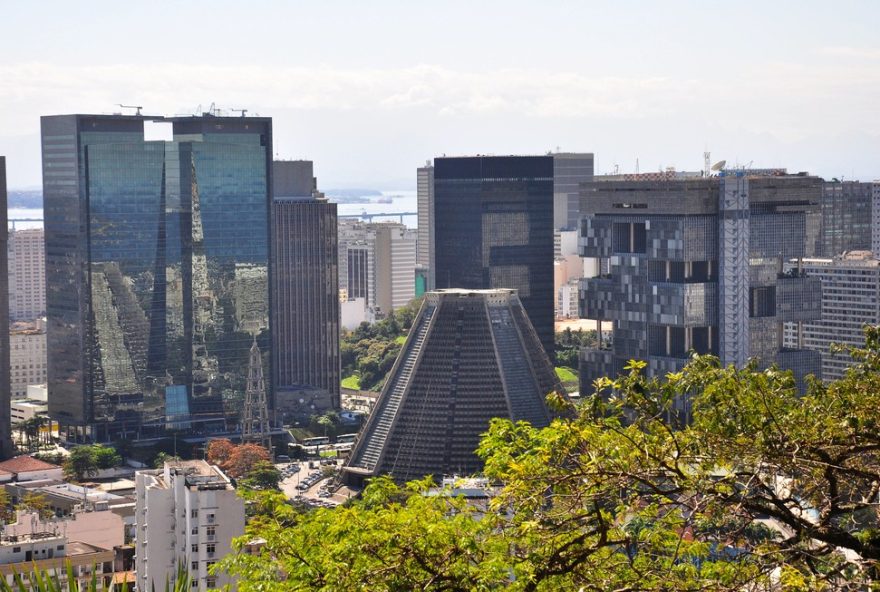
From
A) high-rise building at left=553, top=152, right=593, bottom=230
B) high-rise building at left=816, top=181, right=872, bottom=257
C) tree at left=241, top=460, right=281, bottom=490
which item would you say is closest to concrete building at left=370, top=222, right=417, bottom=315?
high-rise building at left=553, top=152, right=593, bottom=230

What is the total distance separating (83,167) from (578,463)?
81387 mm

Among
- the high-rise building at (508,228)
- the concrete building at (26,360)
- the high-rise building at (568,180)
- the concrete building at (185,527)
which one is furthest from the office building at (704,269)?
the high-rise building at (568,180)

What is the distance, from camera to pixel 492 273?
103m

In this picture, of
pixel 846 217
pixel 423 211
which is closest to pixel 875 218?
pixel 846 217

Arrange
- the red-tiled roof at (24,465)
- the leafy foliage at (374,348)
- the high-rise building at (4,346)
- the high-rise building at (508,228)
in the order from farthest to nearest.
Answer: the leafy foliage at (374,348)
the high-rise building at (508,228)
the high-rise building at (4,346)
the red-tiled roof at (24,465)

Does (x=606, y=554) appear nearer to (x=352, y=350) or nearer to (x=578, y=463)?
(x=578, y=463)

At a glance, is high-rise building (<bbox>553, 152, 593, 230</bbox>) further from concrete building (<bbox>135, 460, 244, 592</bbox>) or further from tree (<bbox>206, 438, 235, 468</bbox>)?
concrete building (<bbox>135, 460, 244, 592</bbox>)

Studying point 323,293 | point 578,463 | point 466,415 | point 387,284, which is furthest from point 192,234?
point 578,463

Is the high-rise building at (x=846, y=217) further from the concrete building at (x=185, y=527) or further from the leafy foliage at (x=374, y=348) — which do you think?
the concrete building at (x=185, y=527)

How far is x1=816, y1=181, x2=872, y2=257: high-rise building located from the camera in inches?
5202

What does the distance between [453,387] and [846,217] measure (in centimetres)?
7029

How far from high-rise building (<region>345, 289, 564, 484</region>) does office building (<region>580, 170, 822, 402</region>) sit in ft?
39.6

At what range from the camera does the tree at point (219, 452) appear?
258ft

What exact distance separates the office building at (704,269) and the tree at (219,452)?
1840 cm
